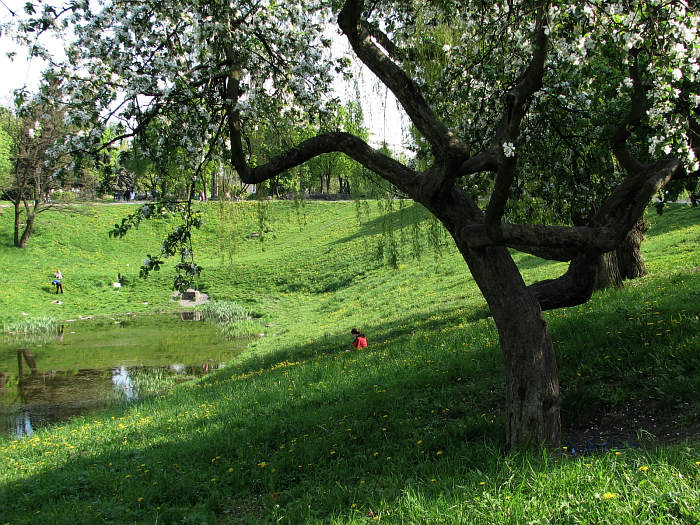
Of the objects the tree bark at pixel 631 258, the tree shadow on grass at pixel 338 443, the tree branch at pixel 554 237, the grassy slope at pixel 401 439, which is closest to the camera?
the grassy slope at pixel 401 439

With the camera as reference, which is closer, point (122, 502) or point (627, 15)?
point (627, 15)

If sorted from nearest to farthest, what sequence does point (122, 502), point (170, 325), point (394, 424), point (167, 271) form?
point (122, 502) → point (394, 424) → point (170, 325) → point (167, 271)

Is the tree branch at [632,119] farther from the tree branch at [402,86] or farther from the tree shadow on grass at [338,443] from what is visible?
the tree shadow on grass at [338,443]

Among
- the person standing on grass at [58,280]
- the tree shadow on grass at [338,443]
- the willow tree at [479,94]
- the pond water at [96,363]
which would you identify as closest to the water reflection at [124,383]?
the pond water at [96,363]

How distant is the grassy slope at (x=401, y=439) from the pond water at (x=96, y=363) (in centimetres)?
259

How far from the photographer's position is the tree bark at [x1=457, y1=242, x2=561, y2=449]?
17.0 ft

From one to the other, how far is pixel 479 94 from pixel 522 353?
3.77m

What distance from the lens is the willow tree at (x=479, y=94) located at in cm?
480

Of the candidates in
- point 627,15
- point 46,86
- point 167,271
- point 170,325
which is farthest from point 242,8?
point 167,271

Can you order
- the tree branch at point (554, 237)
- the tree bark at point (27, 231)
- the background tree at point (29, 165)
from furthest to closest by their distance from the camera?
the tree bark at point (27, 231)
the background tree at point (29, 165)
the tree branch at point (554, 237)

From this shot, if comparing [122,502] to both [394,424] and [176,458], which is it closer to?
[176,458]

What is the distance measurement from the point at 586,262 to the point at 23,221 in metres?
46.7

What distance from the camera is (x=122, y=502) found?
242 inches

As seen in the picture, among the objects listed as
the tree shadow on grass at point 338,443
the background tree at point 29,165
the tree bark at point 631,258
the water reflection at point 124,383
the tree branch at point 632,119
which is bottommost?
the water reflection at point 124,383
